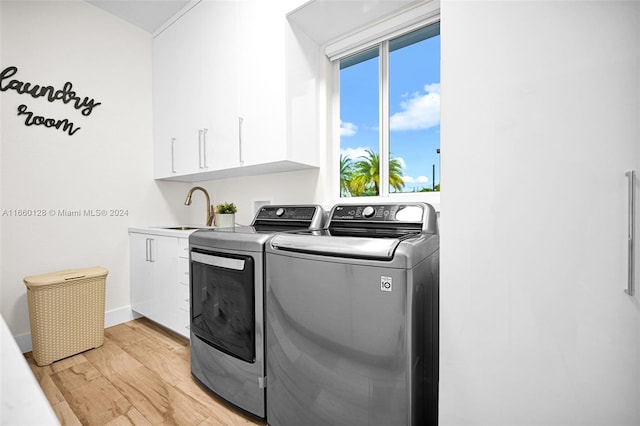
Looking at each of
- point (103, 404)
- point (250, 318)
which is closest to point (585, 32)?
point (250, 318)

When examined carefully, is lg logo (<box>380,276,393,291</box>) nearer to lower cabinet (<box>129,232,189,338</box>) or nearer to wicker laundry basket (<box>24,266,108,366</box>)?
lower cabinet (<box>129,232,189,338</box>)

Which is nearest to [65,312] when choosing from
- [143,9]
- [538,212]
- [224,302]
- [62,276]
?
[62,276]

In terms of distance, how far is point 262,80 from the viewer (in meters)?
1.83

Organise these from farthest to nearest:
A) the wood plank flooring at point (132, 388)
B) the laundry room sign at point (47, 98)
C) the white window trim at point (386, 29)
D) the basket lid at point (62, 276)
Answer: the laundry room sign at point (47, 98)
the basket lid at point (62, 276)
the white window trim at point (386, 29)
the wood plank flooring at point (132, 388)

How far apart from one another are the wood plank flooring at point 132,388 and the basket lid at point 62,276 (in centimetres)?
53

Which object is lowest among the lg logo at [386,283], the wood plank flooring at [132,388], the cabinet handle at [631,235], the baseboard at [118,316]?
the wood plank flooring at [132,388]

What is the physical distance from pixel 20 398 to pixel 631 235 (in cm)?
112

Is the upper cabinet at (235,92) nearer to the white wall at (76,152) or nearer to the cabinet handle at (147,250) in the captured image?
the white wall at (76,152)

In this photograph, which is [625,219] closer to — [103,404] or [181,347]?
[103,404]

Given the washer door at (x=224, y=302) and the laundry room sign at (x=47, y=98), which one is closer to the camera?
the washer door at (x=224, y=302)

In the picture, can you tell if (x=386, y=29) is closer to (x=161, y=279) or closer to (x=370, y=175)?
(x=370, y=175)

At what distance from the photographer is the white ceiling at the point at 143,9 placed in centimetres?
227

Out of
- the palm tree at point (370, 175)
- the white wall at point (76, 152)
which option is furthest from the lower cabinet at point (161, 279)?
the palm tree at point (370, 175)

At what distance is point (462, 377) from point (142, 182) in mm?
2813
